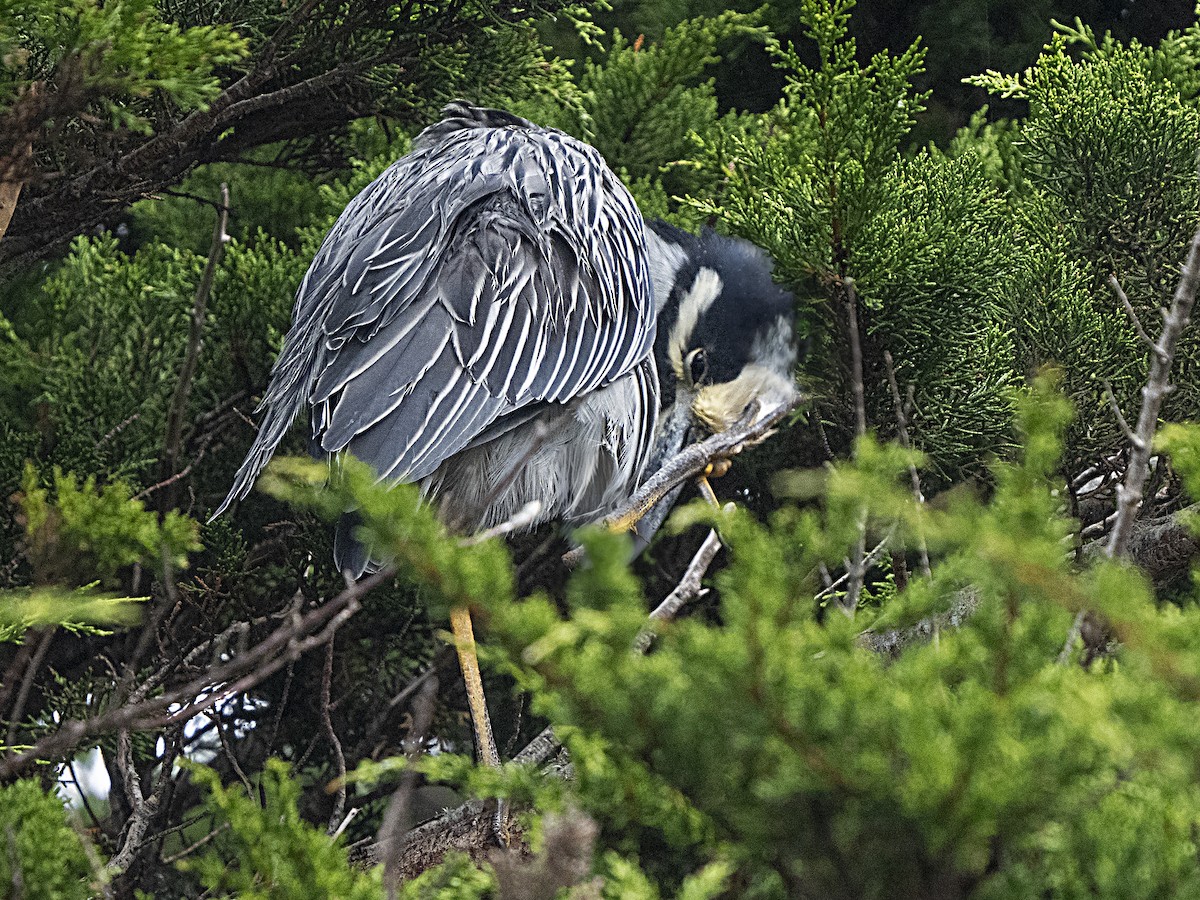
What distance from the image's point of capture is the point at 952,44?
3.19m

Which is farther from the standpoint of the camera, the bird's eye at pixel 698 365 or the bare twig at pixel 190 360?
the bird's eye at pixel 698 365

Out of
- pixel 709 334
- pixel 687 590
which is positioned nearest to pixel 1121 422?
pixel 687 590

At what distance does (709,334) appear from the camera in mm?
2826

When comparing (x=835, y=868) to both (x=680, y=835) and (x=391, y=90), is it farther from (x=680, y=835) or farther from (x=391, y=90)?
(x=391, y=90)

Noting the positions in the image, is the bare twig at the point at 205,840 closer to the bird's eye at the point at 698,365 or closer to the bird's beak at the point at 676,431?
the bird's beak at the point at 676,431

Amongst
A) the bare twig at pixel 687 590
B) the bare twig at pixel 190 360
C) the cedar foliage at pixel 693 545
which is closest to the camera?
the cedar foliage at pixel 693 545

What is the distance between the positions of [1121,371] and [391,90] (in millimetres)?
1540

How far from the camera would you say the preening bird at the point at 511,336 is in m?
2.24

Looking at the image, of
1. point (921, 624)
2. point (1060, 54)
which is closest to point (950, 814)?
point (921, 624)

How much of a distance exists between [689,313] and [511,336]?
2.19 feet

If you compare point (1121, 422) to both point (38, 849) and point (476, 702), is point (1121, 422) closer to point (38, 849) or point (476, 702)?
point (38, 849)

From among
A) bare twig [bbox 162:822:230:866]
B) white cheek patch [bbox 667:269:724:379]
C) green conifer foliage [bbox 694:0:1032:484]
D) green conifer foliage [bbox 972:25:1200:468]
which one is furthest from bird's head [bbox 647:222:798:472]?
bare twig [bbox 162:822:230:866]

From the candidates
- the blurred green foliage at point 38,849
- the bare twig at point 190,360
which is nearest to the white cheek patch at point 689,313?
the bare twig at point 190,360

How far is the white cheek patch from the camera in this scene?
2.83 m
